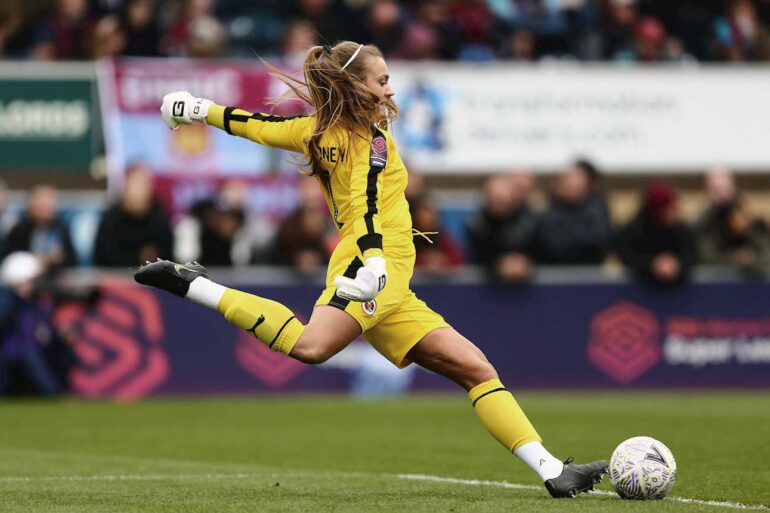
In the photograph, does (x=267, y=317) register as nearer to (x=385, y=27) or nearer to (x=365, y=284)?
(x=365, y=284)

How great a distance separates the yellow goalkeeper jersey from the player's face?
20 cm

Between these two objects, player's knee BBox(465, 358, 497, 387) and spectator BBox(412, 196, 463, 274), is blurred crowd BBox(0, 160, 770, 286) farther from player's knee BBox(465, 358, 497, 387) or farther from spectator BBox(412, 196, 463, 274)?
player's knee BBox(465, 358, 497, 387)

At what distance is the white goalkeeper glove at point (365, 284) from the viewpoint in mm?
7480

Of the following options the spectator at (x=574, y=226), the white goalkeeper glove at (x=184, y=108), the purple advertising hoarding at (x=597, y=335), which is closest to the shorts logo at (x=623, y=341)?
the purple advertising hoarding at (x=597, y=335)

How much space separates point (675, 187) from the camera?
22266 mm

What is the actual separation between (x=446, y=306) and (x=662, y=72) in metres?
6.57

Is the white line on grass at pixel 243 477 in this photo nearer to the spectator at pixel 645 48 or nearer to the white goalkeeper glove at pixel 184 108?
the white goalkeeper glove at pixel 184 108

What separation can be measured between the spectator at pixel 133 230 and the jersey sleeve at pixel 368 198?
9.02 metres

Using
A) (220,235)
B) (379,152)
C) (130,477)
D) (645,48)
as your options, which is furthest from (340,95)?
(645,48)

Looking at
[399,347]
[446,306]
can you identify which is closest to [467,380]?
[399,347]

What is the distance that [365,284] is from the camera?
7.47 m

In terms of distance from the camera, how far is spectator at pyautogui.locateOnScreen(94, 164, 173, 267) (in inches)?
654

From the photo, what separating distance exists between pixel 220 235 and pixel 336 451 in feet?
19.9

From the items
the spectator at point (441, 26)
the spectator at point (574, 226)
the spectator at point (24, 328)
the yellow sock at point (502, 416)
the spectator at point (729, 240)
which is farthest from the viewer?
the spectator at point (441, 26)
